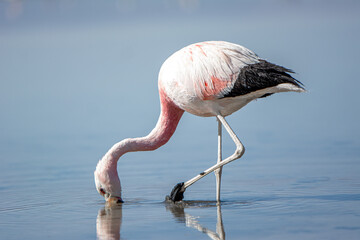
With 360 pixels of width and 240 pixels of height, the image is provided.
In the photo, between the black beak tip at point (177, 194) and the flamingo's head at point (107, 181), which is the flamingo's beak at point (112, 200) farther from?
the black beak tip at point (177, 194)

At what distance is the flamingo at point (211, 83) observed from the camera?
762 centimetres

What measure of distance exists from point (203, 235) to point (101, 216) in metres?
1.57

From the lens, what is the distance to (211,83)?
7.79 metres

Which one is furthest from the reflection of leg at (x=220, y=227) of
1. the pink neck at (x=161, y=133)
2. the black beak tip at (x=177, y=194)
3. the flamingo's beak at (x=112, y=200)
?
the pink neck at (x=161, y=133)

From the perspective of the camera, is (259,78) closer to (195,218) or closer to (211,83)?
(211,83)

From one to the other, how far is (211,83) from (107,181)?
64.1 inches

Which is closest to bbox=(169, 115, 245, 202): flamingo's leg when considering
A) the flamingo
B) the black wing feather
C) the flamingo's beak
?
the flamingo

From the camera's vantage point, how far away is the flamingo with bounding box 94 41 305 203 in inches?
300

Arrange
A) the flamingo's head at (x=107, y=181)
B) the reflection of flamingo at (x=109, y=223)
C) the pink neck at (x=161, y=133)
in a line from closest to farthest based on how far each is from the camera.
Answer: the reflection of flamingo at (x=109, y=223)
the flamingo's head at (x=107, y=181)
the pink neck at (x=161, y=133)

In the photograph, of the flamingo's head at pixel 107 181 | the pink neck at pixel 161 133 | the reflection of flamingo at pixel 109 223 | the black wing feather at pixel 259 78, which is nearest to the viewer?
the reflection of flamingo at pixel 109 223

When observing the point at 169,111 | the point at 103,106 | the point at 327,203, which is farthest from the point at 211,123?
the point at 327,203

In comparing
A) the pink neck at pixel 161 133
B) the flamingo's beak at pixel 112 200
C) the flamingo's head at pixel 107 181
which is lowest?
the flamingo's beak at pixel 112 200

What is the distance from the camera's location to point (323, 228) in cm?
631

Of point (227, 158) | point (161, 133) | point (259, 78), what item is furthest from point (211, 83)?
point (161, 133)
